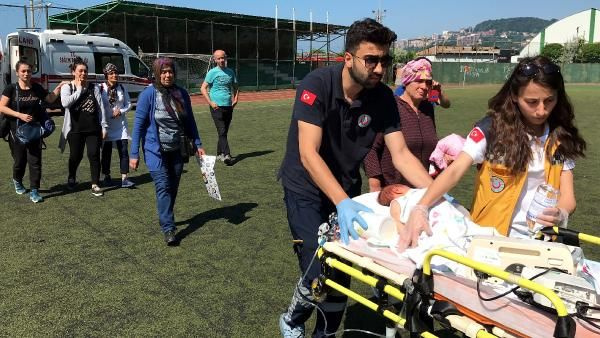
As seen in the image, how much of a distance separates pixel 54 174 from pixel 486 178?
7.59 m

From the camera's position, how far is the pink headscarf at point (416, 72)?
13.3 feet

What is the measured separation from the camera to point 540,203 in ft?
9.03

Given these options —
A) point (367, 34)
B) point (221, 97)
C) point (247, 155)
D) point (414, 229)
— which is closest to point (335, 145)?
point (367, 34)

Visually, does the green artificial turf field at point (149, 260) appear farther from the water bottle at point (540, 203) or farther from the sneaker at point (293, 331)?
the water bottle at point (540, 203)

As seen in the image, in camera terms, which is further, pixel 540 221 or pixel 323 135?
pixel 323 135

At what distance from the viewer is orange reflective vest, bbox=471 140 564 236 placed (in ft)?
9.09

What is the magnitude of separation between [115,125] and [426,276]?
6.61 m

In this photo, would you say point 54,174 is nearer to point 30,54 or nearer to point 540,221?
point 540,221

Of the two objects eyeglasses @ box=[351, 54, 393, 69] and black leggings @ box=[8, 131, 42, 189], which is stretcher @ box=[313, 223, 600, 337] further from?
black leggings @ box=[8, 131, 42, 189]

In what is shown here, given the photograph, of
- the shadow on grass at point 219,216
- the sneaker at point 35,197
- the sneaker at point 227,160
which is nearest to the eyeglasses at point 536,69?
the shadow on grass at point 219,216

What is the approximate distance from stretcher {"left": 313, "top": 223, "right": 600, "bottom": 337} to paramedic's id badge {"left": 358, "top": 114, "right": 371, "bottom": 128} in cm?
77

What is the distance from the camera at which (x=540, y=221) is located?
2734 millimetres

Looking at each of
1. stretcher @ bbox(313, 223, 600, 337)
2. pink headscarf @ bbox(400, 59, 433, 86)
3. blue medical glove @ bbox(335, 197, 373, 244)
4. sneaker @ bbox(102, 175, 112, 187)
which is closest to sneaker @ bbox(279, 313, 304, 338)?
stretcher @ bbox(313, 223, 600, 337)

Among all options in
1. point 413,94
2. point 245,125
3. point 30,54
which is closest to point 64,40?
point 30,54
